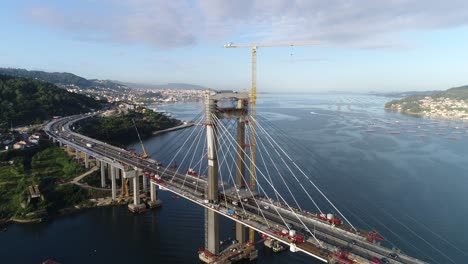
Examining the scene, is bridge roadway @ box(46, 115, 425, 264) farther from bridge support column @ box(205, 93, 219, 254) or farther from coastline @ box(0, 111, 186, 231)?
coastline @ box(0, 111, 186, 231)

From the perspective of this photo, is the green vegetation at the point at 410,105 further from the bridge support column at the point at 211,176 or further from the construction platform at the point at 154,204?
the bridge support column at the point at 211,176

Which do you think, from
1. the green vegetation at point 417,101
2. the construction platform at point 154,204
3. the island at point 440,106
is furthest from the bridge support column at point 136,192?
the green vegetation at point 417,101

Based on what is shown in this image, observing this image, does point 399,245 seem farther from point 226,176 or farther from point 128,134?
point 128,134

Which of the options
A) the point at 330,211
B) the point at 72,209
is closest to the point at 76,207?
the point at 72,209

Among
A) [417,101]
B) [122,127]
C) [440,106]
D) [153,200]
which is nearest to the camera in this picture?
[153,200]

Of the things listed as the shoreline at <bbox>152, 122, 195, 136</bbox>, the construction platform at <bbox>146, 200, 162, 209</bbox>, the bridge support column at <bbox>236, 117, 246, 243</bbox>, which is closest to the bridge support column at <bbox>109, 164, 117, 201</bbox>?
the construction platform at <bbox>146, 200, 162, 209</bbox>

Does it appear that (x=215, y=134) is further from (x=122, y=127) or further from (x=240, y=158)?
(x=122, y=127)
